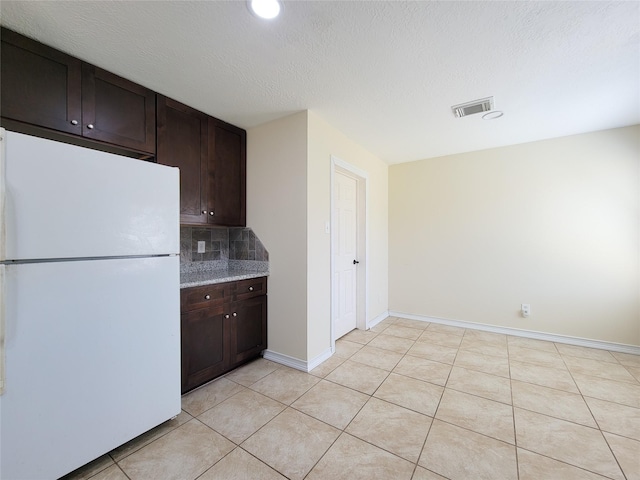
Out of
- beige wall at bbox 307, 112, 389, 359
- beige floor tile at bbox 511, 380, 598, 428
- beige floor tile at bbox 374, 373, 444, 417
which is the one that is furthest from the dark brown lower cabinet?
beige floor tile at bbox 511, 380, 598, 428

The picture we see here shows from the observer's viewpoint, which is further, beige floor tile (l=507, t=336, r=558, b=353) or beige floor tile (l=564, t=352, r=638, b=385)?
beige floor tile (l=507, t=336, r=558, b=353)

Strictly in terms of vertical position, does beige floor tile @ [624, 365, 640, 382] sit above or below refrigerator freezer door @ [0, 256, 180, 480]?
below

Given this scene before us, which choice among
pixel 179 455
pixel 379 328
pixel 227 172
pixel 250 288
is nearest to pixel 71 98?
pixel 227 172

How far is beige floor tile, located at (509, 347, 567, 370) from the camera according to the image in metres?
2.64

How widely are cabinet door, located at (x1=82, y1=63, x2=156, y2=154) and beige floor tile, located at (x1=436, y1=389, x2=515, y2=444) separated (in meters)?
2.98

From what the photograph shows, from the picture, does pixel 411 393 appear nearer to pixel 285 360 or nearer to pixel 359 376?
pixel 359 376

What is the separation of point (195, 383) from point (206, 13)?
8.18ft

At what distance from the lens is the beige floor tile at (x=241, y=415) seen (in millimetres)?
1722

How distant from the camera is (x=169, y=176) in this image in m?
1.71

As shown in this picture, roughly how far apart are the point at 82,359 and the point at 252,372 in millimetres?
1414

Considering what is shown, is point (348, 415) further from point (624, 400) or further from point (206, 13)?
point (206, 13)

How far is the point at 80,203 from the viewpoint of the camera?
1.34 metres

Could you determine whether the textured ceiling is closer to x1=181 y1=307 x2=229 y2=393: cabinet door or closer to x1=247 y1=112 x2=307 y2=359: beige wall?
x1=247 y1=112 x2=307 y2=359: beige wall

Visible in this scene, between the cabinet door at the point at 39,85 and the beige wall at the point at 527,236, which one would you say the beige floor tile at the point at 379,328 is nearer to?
the beige wall at the point at 527,236
